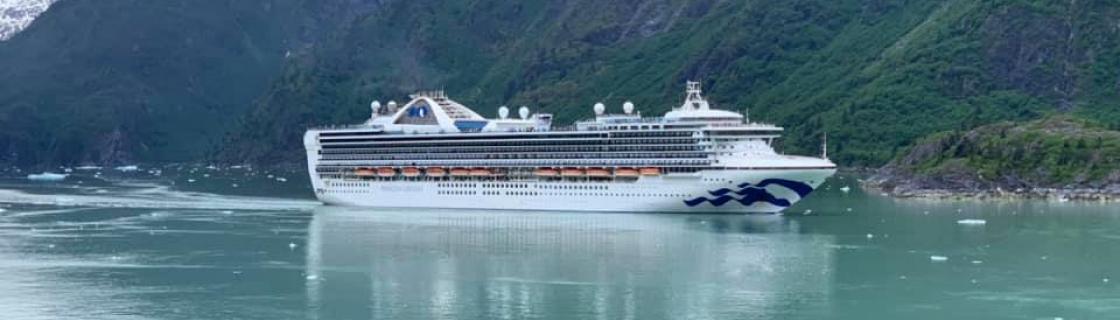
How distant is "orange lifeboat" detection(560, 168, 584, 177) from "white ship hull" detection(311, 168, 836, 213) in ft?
1.28

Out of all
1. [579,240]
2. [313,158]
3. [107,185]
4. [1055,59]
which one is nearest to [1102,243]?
[579,240]

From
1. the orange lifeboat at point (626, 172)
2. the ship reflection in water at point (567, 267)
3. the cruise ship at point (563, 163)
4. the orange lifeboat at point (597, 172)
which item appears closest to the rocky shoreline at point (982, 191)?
the cruise ship at point (563, 163)

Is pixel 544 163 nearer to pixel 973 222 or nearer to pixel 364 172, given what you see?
pixel 364 172

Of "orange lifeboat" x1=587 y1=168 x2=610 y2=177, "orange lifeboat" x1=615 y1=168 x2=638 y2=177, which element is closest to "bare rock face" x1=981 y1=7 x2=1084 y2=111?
"orange lifeboat" x1=587 y1=168 x2=610 y2=177

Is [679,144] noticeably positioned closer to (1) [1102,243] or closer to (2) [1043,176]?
(1) [1102,243]

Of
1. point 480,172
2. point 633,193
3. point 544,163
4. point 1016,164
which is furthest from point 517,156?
point 1016,164

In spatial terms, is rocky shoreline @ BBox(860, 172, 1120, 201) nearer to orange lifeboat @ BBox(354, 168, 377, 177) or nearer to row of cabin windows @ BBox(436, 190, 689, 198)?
row of cabin windows @ BBox(436, 190, 689, 198)

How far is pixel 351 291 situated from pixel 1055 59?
87832 millimetres

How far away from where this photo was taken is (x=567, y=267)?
202 ft

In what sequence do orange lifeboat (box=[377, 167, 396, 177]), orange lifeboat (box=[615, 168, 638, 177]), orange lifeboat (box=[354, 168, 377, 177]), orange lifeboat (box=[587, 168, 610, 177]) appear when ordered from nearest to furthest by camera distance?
orange lifeboat (box=[615, 168, 638, 177]), orange lifeboat (box=[587, 168, 610, 177]), orange lifeboat (box=[377, 167, 396, 177]), orange lifeboat (box=[354, 168, 377, 177])

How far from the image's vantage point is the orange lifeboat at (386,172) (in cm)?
9200

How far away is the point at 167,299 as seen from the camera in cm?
5400

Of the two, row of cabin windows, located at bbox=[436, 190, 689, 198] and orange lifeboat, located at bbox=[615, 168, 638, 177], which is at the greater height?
orange lifeboat, located at bbox=[615, 168, 638, 177]

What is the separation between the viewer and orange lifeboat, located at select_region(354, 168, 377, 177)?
92938mm
